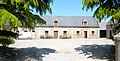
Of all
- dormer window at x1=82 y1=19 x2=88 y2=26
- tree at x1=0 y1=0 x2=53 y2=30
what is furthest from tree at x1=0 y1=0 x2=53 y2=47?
dormer window at x1=82 y1=19 x2=88 y2=26

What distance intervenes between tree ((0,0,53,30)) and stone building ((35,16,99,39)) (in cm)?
4086

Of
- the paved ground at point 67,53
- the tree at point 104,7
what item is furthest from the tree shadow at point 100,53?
the tree at point 104,7

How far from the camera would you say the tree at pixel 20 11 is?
39.0 feet

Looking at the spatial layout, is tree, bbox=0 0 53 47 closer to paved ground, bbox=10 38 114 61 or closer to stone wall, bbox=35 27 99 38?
paved ground, bbox=10 38 114 61

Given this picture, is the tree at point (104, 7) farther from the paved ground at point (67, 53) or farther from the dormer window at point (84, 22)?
the dormer window at point (84, 22)

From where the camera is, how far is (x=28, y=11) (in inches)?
533

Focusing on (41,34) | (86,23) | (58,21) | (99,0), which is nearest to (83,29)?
(86,23)

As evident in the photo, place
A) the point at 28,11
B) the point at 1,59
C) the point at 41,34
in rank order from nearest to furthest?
the point at 28,11
the point at 1,59
the point at 41,34

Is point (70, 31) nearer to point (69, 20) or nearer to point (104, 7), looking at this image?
point (69, 20)

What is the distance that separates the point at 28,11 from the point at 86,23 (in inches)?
1785

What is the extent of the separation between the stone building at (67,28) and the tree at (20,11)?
40856 mm

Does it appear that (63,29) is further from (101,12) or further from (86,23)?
(101,12)

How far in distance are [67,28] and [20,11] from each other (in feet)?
142

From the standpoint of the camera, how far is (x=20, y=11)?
44.9ft
